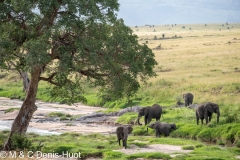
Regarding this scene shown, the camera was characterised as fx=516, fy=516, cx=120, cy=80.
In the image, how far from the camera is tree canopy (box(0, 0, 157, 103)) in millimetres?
24062

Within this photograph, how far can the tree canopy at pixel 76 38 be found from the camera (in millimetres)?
24062

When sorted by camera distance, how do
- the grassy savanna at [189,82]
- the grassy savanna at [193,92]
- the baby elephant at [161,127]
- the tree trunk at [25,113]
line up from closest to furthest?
the tree trunk at [25,113] < the grassy savanna at [193,92] < the baby elephant at [161,127] < the grassy savanna at [189,82]

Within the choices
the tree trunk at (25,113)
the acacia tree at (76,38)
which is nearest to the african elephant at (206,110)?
the acacia tree at (76,38)

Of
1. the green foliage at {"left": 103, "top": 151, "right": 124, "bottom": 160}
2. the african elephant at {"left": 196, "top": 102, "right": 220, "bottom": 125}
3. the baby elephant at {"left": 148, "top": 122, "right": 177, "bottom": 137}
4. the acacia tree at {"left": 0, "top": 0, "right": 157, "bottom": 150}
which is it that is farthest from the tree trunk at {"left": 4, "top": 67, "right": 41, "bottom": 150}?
the african elephant at {"left": 196, "top": 102, "right": 220, "bottom": 125}

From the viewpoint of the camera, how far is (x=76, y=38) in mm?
24656

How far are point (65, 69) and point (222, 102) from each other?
71.6ft

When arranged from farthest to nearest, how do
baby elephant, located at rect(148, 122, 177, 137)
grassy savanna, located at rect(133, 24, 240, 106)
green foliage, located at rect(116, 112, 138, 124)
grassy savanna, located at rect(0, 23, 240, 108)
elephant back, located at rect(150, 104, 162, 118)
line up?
grassy savanna, located at rect(0, 23, 240, 108), grassy savanna, located at rect(133, 24, 240, 106), green foliage, located at rect(116, 112, 138, 124), elephant back, located at rect(150, 104, 162, 118), baby elephant, located at rect(148, 122, 177, 137)

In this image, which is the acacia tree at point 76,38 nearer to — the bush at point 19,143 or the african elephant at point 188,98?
the bush at point 19,143

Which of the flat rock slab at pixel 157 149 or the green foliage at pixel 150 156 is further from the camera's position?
the flat rock slab at pixel 157 149

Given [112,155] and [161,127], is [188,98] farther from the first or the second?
[112,155]

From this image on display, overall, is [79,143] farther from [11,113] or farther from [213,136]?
[11,113]

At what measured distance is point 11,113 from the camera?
48.4 m

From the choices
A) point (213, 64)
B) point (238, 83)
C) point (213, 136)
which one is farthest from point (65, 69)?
point (213, 64)

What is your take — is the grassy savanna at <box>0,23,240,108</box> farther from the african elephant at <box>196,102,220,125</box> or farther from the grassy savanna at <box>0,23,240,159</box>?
the african elephant at <box>196,102,220,125</box>
